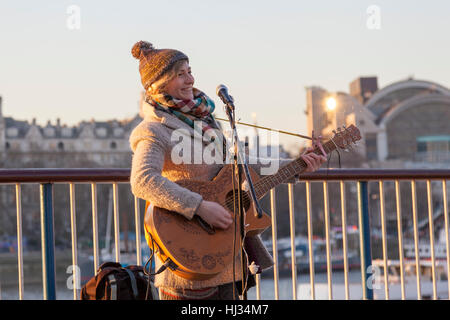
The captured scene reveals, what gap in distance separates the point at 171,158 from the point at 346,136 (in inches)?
33.6

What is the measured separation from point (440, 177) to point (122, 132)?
2590 inches

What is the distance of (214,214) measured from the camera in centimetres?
340

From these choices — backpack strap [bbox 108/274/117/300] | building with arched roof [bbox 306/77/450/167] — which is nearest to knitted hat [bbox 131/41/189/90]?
backpack strap [bbox 108/274/117/300]

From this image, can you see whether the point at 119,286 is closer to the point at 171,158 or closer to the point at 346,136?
the point at 171,158

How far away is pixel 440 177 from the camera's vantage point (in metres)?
5.12

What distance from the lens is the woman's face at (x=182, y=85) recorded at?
3.51m

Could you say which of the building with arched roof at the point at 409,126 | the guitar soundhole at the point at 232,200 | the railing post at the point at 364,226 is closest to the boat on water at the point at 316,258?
the railing post at the point at 364,226

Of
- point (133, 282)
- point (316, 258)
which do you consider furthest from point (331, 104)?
point (316, 258)

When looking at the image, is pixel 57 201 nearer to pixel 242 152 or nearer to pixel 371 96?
pixel 371 96

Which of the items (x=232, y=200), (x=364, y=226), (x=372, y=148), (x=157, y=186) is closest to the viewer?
(x=157, y=186)

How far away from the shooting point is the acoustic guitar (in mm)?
3400

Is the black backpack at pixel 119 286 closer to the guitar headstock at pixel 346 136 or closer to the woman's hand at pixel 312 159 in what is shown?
the woman's hand at pixel 312 159

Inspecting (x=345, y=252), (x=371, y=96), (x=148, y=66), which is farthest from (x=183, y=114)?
(x=371, y=96)

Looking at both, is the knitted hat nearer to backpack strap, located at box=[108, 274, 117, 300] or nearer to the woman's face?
the woman's face
